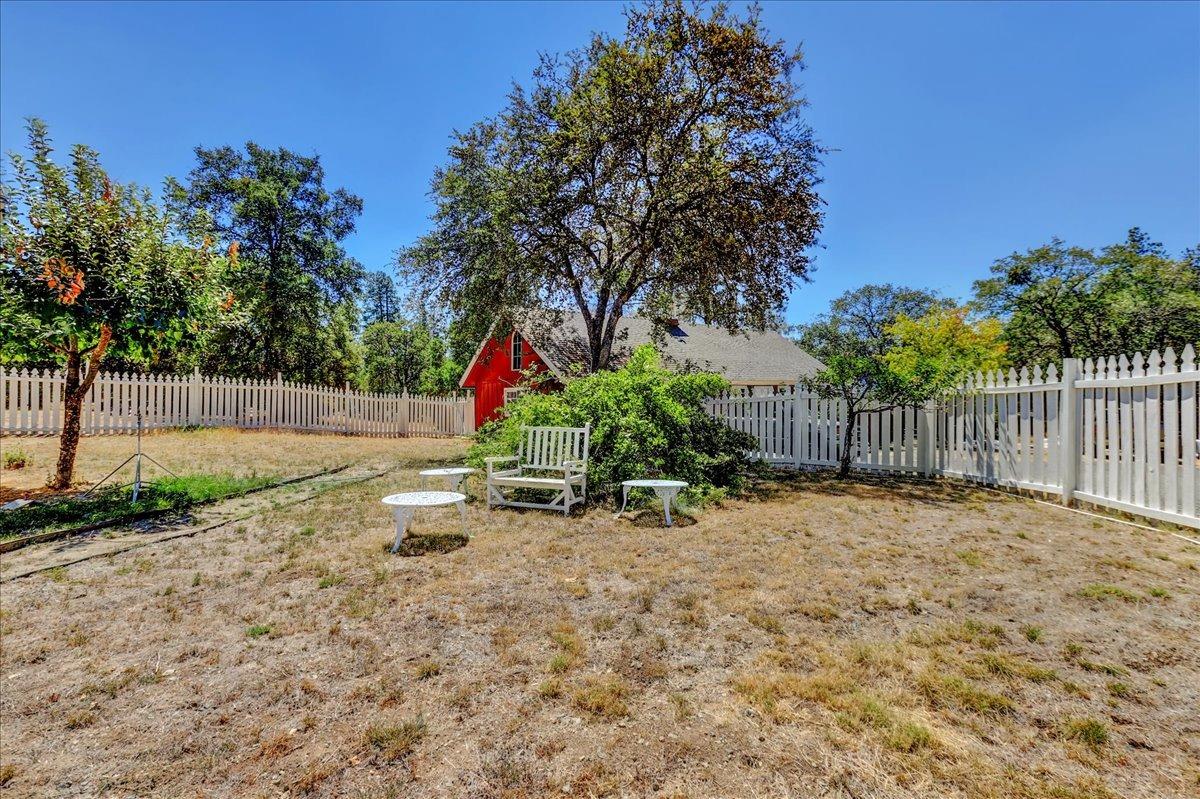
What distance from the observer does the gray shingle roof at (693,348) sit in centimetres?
1833

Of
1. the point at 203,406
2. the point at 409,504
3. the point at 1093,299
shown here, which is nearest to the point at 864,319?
the point at 1093,299

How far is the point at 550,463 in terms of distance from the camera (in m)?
7.82

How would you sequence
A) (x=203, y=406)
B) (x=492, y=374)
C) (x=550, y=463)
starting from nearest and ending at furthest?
(x=550, y=463), (x=203, y=406), (x=492, y=374)

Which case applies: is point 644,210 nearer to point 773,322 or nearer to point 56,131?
point 773,322

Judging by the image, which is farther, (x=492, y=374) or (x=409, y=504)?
(x=492, y=374)

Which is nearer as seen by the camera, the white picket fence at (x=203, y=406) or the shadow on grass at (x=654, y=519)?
the shadow on grass at (x=654, y=519)

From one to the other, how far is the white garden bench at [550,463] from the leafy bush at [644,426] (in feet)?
1.67

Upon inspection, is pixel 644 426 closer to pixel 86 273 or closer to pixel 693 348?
pixel 86 273

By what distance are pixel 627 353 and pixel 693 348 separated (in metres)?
3.49

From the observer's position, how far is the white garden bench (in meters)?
7.29

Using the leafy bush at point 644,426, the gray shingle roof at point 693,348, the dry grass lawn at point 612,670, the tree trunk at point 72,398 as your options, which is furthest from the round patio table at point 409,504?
the gray shingle roof at point 693,348

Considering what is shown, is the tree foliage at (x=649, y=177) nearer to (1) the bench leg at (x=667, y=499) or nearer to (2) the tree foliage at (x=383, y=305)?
(1) the bench leg at (x=667, y=499)

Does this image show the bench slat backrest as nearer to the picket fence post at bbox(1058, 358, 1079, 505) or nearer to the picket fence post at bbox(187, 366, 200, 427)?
the picket fence post at bbox(1058, 358, 1079, 505)

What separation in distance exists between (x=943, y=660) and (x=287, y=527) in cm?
668
